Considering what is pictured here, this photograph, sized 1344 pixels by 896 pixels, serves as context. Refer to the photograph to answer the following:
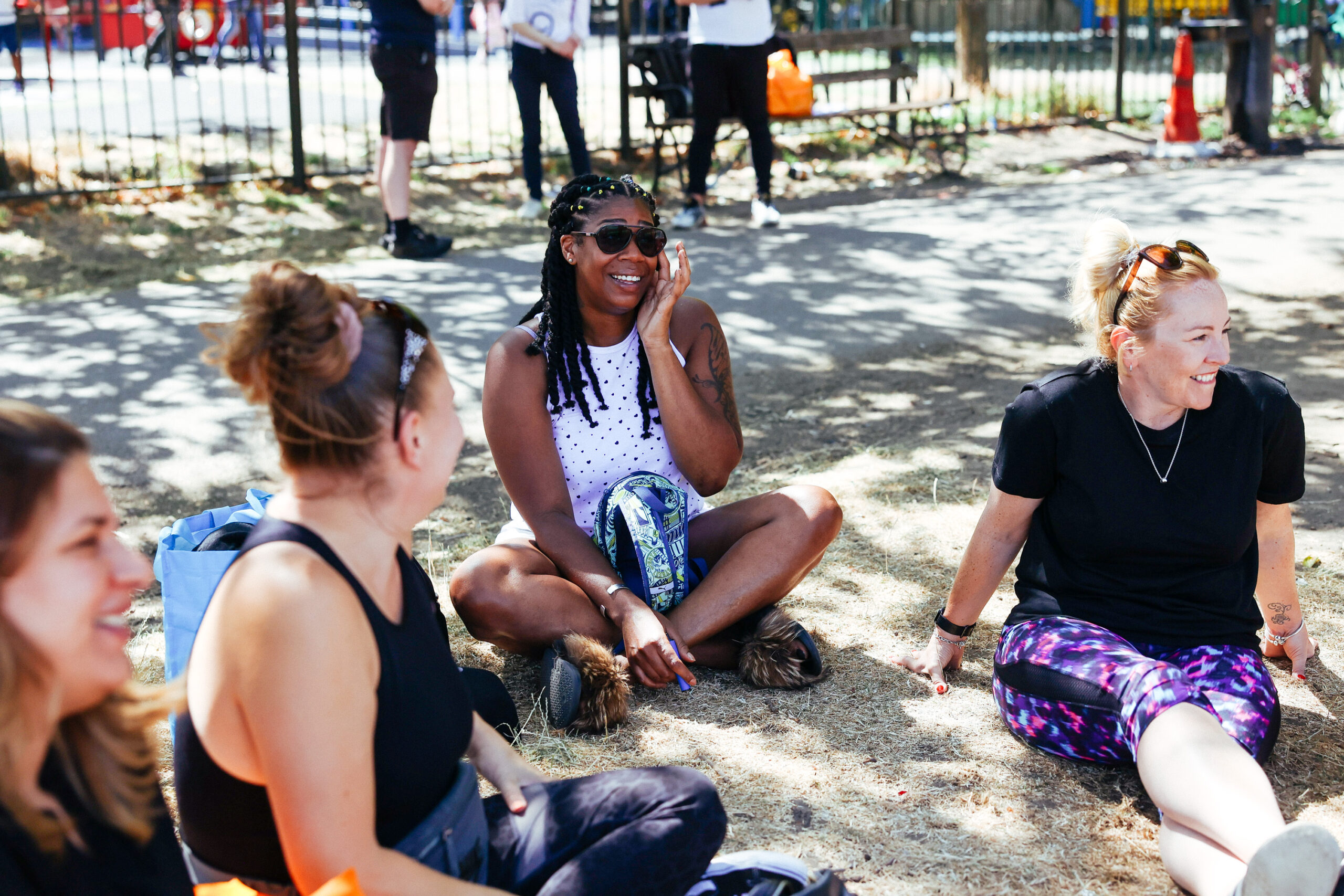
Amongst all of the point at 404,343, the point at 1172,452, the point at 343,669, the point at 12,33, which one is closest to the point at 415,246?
the point at 1172,452

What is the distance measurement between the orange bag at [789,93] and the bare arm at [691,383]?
6.86 meters

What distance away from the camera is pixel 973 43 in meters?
14.1

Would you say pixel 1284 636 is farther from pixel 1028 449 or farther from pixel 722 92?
pixel 722 92

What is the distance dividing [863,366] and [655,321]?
125 inches

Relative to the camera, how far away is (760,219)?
8.66 m

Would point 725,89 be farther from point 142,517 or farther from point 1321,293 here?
point 142,517

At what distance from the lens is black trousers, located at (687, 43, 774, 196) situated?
27.6ft

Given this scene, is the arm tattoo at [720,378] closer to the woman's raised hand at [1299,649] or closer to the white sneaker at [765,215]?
the woman's raised hand at [1299,649]

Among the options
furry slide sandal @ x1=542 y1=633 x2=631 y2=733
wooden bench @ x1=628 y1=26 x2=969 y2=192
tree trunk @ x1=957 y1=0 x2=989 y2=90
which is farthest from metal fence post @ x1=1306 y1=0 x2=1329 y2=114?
furry slide sandal @ x1=542 y1=633 x2=631 y2=733

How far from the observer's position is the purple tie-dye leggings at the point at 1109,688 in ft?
8.49

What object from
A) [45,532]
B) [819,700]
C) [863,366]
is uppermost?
[45,532]

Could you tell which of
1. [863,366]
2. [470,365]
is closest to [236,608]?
[470,365]

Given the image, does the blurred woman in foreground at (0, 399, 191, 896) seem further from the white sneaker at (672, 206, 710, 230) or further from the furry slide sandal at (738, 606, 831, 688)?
the white sneaker at (672, 206, 710, 230)

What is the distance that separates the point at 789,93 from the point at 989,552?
7662mm
